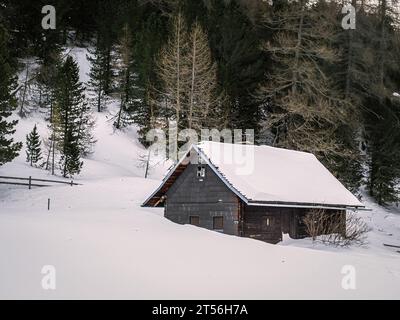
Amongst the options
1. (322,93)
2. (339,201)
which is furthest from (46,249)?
(322,93)

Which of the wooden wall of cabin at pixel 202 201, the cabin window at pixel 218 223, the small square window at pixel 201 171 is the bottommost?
the cabin window at pixel 218 223

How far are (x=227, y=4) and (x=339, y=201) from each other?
116ft

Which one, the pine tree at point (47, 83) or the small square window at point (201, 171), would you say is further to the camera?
the pine tree at point (47, 83)

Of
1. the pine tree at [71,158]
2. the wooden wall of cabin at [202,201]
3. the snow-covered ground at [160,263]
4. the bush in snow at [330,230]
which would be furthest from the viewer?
the pine tree at [71,158]

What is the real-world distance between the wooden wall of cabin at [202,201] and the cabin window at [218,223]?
116 millimetres

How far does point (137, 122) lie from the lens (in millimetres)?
50031

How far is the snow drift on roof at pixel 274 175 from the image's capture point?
78.7 ft

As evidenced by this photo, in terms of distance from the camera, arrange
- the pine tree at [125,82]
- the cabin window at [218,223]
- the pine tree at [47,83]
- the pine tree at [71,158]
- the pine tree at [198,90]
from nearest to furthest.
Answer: the cabin window at [218,223] → the pine tree at [198,90] → the pine tree at [71,158] → the pine tree at [47,83] → the pine tree at [125,82]

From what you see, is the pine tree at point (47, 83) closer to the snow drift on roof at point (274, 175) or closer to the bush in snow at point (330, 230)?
the snow drift on roof at point (274, 175)

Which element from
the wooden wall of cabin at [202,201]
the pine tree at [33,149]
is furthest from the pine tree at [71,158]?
the wooden wall of cabin at [202,201]

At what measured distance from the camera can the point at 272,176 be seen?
26.2m

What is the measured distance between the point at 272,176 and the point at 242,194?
3990mm
